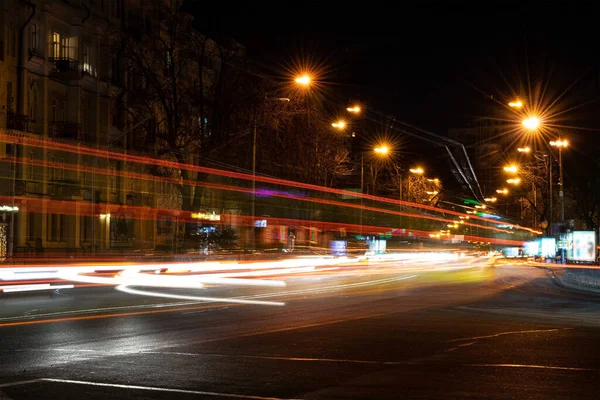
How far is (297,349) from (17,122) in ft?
118

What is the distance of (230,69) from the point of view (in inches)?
1962

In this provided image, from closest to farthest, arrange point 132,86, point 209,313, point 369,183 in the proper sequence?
point 209,313 < point 132,86 < point 369,183

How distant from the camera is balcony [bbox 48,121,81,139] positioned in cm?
4912

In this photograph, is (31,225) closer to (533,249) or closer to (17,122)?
(17,122)

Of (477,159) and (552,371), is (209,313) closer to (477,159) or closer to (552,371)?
(552,371)

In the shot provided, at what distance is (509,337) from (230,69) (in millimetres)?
37063

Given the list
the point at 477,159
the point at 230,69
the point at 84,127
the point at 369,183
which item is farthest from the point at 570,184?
the point at 477,159

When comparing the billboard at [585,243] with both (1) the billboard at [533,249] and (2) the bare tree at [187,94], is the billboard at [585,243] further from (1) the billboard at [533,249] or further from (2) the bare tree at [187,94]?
(1) the billboard at [533,249]

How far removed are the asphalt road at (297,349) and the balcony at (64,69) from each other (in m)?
28.3

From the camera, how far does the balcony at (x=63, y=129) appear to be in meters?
49.1

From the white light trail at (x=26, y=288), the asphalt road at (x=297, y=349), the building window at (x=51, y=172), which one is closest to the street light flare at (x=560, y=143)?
the asphalt road at (x=297, y=349)

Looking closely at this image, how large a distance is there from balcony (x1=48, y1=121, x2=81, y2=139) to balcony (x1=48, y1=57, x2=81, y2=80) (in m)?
2.76

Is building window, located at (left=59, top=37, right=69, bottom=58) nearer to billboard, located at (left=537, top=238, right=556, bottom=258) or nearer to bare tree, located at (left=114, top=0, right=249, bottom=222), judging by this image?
bare tree, located at (left=114, top=0, right=249, bottom=222)

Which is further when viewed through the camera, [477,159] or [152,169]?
[477,159]
